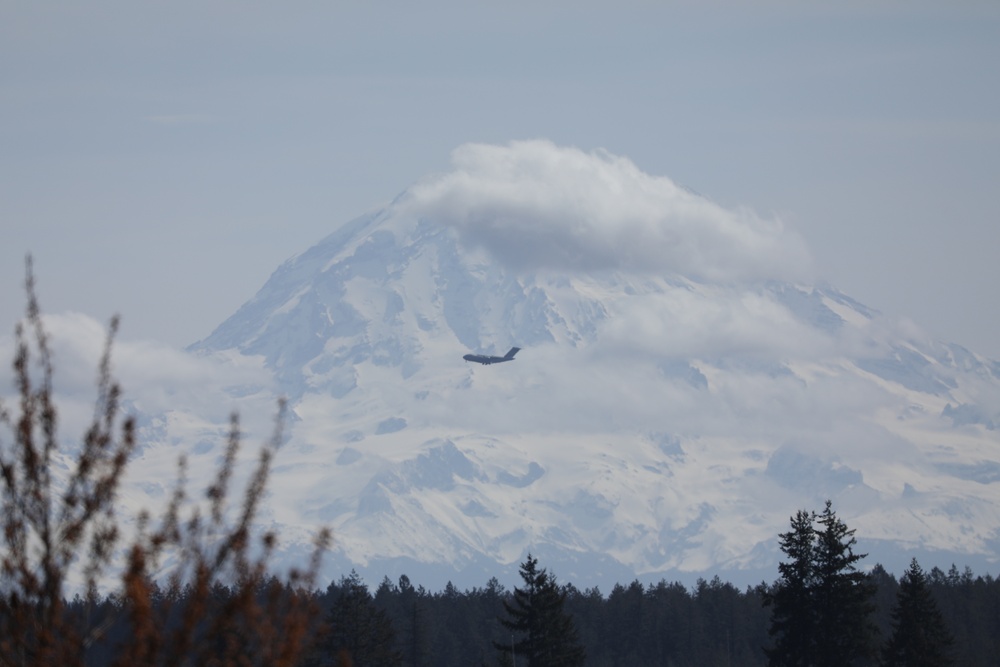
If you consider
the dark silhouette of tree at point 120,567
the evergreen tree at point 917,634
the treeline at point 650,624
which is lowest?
the dark silhouette of tree at point 120,567

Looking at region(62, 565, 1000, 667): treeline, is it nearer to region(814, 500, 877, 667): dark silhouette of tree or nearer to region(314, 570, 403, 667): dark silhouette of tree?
region(314, 570, 403, 667): dark silhouette of tree

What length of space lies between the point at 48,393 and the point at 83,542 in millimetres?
1744

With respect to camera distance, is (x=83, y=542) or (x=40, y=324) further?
(x=40, y=324)

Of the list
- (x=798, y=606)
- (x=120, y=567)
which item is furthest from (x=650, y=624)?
(x=120, y=567)

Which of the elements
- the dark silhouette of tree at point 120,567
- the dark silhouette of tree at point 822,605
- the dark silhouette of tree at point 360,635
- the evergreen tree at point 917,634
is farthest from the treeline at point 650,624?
the dark silhouette of tree at point 120,567

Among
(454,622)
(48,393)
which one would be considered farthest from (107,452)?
(454,622)

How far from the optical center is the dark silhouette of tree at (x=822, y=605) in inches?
2072

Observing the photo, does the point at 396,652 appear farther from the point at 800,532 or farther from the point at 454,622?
the point at 454,622

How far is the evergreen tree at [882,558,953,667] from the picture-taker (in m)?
56.9

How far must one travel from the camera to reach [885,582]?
177m

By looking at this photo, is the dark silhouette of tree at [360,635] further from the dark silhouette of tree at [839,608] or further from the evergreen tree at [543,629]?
the dark silhouette of tree at [839,608]

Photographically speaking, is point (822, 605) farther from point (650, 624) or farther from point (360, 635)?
point (650, 624)

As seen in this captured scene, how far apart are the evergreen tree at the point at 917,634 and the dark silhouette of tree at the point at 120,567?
45595mm

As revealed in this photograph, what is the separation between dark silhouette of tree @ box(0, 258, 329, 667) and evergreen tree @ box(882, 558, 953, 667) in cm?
4560
